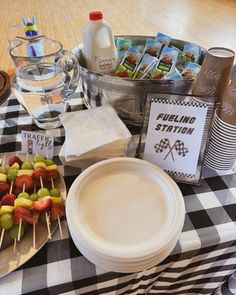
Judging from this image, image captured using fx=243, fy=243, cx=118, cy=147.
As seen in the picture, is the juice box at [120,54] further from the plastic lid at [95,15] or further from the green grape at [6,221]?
the green grape at [6,221]

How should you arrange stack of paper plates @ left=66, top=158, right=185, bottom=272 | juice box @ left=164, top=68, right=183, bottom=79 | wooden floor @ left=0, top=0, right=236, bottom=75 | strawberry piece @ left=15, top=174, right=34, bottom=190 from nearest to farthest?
1. stack of paper plates @ left=66, top=158, right=185, bottom=272
2. strawberry piece @ left=15, top=174, right=34, bottom=190
3. juice box @ left=164, top=68, right=183, bottom=79
4. wooden floor @ left=0, top=0, right=236, bottom=75

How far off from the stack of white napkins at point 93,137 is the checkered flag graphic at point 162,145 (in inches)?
2.4

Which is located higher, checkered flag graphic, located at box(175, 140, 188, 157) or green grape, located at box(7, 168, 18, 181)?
checkered flag graphic, located at box(175, 140, 188, 157)

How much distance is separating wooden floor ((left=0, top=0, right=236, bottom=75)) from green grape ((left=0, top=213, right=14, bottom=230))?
1451mm

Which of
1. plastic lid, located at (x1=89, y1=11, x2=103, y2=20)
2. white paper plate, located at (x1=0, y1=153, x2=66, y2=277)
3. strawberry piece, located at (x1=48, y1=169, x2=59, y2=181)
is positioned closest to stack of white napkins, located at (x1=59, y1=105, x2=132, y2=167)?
strawberry piece, located at (x1=48, y1=169, x2=59, y2=181)

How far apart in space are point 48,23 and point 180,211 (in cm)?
224

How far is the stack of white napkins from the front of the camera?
1.65ft

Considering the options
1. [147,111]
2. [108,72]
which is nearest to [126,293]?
[147,111]

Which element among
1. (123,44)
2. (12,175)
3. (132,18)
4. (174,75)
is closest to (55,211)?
(12,175)

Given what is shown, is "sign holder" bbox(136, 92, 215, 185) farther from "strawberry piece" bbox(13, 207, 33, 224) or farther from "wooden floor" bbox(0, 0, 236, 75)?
"wooden floor" bbox(0, 0, 236, 75)

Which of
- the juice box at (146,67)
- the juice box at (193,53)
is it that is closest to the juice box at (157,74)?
the juice box at (146,67)

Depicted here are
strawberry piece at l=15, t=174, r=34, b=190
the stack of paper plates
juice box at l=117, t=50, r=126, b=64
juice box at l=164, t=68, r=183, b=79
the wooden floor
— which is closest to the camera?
the stack of paper plates

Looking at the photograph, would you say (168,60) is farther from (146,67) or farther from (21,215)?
(21,215)

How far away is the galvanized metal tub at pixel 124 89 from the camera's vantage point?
22.1 inches
